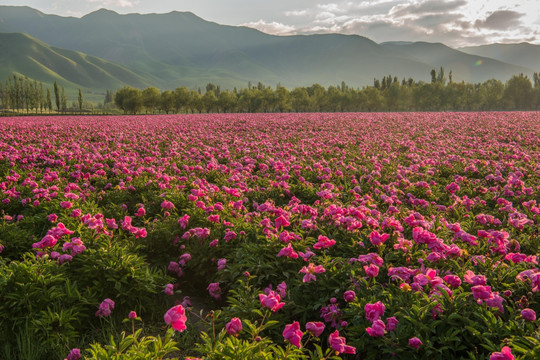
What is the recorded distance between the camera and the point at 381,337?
9.61 ft

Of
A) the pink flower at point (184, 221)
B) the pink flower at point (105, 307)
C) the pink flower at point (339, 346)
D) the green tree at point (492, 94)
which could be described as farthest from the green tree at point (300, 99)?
the pink flower at point (339, 346)

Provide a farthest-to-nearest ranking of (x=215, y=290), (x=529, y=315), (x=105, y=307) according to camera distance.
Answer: (x=215, y=290) < (x=105, y=307) < (x=529, y=315)

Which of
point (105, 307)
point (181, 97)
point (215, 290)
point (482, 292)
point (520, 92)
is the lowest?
point (215, 290)

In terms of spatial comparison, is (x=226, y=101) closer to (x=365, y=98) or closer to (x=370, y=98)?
(x=365, y=98)

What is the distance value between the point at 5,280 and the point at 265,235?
134 inches

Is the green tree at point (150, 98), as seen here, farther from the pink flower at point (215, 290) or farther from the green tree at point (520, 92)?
the green tree at point (520, 92)

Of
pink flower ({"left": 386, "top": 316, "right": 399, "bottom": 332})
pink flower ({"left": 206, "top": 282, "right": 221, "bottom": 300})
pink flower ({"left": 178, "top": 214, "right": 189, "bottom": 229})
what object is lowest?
pink flower ({"left": 206, "top": 282, "right": 221, "bottom": 300})

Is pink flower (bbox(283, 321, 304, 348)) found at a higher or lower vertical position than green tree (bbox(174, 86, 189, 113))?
lower

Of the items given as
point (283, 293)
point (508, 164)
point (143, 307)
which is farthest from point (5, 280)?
point (508, 164)

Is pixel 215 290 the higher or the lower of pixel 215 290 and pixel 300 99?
the lower

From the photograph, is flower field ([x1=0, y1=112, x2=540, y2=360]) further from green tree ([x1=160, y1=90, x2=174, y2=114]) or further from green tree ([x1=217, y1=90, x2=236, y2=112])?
green tree ([x1=217, y1=90, x2=236, y2=112])

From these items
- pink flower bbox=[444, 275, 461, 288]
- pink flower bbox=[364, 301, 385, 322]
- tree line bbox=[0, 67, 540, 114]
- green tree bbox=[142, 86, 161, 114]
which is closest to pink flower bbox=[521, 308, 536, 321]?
pink flower bbox=[444, 275, 461, 288]

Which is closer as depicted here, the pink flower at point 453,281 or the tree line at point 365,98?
the pink flower at point 453,281

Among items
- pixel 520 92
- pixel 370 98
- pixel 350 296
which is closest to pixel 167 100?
pixel 370 98
